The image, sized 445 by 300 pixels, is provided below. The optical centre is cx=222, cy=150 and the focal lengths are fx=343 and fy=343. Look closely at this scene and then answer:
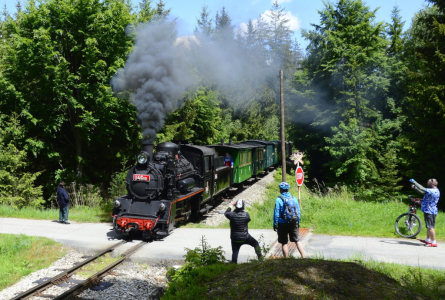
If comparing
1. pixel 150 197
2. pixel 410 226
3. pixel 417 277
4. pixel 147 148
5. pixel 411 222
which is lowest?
pixel 417 277

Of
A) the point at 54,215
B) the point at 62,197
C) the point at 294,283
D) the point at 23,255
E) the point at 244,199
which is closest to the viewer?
the point at 294,283

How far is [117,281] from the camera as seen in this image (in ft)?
22.9

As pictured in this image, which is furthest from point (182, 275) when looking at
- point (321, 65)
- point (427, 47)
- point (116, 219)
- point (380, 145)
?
point (321, 65)

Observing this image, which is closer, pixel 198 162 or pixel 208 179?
pixel 198 162

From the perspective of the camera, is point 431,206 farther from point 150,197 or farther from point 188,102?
point 188,102

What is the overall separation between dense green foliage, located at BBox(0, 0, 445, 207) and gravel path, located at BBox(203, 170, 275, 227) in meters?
4.83

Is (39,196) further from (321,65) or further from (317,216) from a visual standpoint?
(321,65)

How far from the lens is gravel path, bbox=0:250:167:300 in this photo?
247 inches

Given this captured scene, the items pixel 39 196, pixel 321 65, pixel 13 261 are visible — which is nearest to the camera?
pixel 13 261

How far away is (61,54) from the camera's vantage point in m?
18.3

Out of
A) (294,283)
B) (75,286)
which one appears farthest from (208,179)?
(294,283)

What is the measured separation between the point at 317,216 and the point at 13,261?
8878 mm

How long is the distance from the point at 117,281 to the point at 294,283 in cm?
396

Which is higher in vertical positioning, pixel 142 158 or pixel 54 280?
pixel 142 158
